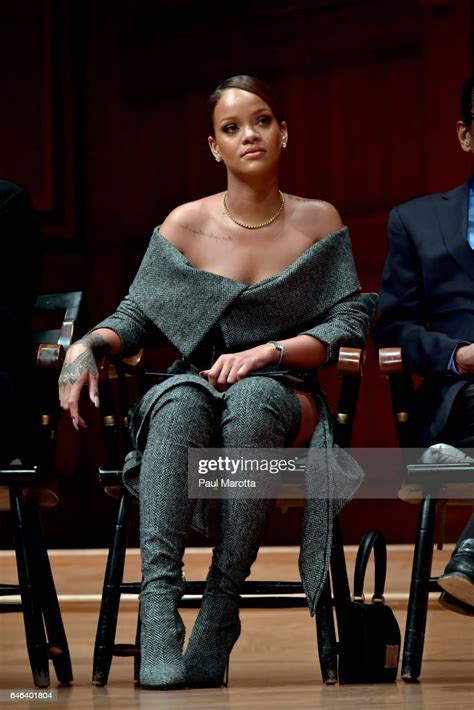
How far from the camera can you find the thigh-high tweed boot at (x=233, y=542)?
2.26 m

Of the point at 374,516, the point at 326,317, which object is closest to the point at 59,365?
the point at 326,317

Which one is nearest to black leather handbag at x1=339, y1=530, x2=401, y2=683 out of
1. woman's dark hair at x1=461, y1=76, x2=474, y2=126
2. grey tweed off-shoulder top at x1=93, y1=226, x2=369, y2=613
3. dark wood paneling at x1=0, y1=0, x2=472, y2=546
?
grey tweed off-shoulder top at x1=93, y1=226, x2=369, y2=613

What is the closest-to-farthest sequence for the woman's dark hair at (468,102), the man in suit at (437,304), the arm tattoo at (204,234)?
the man in suit at (437,304) → the arm tattoo at (204,234) → the woman's dark hair at (468,102)

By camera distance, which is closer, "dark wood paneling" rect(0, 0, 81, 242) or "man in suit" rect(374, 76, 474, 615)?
"man in suit" rect(374, 76, 474, 615)

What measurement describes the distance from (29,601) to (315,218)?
94 cm

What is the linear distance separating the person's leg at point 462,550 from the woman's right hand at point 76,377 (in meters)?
0.68

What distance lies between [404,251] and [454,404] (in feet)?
1.34

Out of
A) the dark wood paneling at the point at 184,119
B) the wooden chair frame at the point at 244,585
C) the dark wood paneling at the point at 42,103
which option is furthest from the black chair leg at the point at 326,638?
the dark wood paneling at the point at 42,103

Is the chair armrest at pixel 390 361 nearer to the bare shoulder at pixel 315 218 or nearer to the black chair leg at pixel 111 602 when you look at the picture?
the bare shoulder at pixel 315 218

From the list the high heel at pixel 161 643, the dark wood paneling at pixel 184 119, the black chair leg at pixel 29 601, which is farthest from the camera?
the dark wood paneling at pixel 184 119

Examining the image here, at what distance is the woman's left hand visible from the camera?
7.91ft

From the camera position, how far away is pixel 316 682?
2502mm

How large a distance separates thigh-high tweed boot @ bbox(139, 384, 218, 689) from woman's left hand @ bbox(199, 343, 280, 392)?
0.24 feet

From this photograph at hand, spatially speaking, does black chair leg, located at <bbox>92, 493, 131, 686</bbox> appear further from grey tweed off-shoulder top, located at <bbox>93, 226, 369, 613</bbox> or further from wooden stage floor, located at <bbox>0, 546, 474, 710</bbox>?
grey tweed off-shoulder top, located at <bbox>93, 226, 369, 613</bbox>
